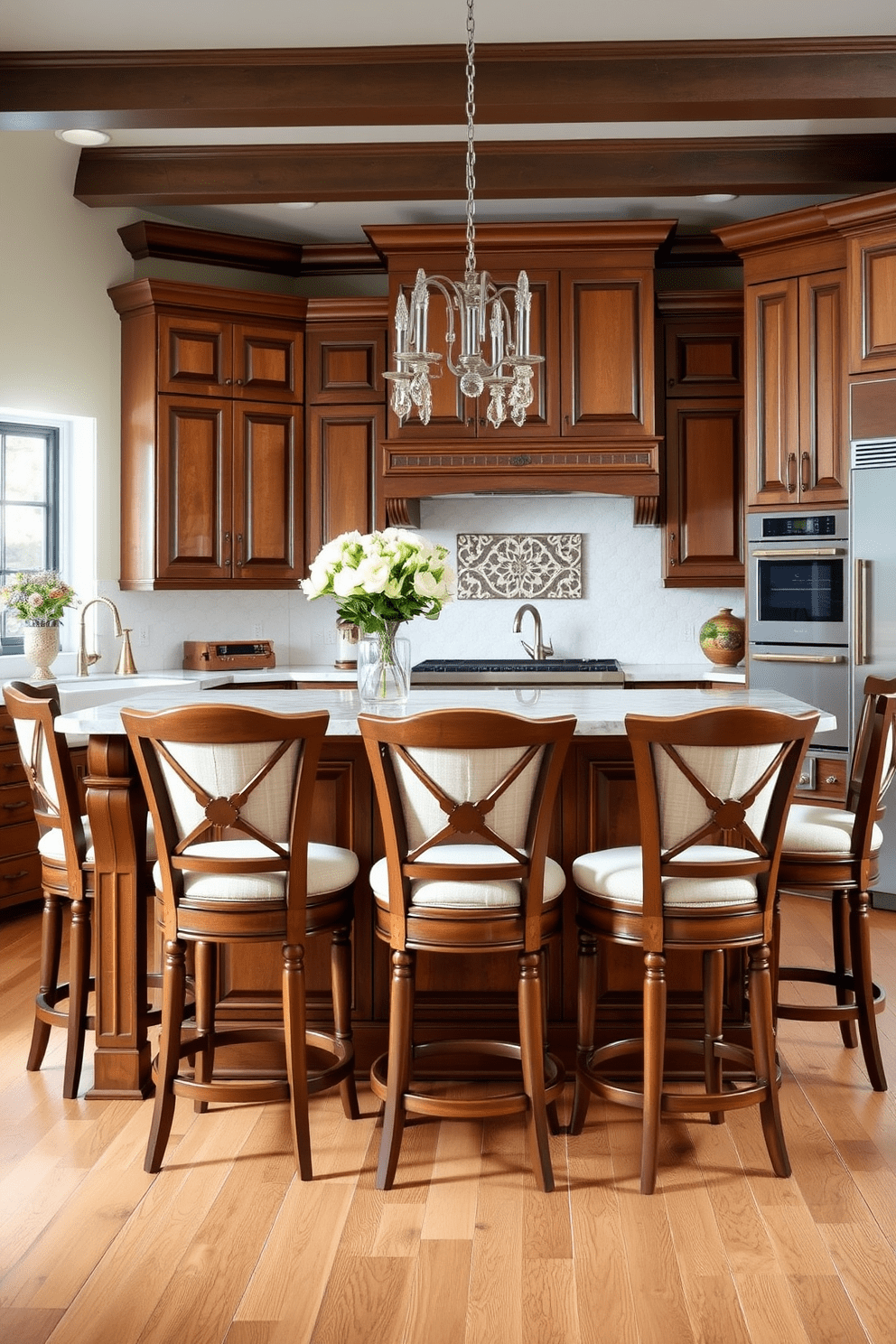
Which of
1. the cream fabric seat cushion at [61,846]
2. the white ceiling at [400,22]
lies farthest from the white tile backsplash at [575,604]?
the cream fabric seat cushion at [61,846]

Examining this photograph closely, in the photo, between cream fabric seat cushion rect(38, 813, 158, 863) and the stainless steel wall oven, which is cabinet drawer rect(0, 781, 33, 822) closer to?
cream fabric seat cushion rect(38, 813, 158, 863)

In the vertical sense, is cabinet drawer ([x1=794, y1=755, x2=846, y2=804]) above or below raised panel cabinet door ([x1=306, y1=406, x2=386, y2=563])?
below

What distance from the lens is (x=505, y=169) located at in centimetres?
491

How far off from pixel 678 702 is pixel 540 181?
2.83 meters

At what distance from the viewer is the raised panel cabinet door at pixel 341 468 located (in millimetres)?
5707

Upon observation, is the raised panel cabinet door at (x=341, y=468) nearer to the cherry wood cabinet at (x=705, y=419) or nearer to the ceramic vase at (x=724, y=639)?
the cherry wood cabinet at (x=705, y=419)

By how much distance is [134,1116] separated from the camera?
2744mm

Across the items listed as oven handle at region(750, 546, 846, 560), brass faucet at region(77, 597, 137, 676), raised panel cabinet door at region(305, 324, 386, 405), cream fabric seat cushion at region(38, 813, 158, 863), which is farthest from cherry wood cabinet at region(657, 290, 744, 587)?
cream fabric seat cushion at region(38, 813, 158, 863)

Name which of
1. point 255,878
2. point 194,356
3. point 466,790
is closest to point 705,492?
point 194,356

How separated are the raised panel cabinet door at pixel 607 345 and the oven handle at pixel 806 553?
0.83 m

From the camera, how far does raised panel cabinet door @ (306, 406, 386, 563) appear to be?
18.7ft

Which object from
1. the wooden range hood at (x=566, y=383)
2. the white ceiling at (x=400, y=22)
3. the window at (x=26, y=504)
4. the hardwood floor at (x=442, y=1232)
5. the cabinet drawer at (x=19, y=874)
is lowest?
the hardwood floor at (x=442, y=1232)

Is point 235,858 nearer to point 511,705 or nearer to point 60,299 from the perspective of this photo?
point 511,705

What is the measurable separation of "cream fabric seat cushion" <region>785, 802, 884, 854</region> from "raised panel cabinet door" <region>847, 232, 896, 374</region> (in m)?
2.37
